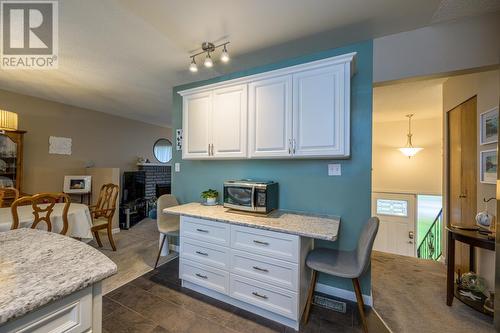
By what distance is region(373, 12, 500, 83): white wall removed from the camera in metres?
1.79

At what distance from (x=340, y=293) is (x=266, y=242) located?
1055mm

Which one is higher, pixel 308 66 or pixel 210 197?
pixel 308 66

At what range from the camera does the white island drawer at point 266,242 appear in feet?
5.41

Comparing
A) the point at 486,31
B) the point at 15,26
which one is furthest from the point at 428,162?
the point at 15,26

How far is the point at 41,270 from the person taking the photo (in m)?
0.79

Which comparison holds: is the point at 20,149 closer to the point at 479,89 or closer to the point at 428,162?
the point at 479,89

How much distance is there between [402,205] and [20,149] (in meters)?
7.16

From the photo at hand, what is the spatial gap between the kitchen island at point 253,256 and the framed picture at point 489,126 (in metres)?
1.74

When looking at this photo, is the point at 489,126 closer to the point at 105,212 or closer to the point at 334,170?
the point at 334,170

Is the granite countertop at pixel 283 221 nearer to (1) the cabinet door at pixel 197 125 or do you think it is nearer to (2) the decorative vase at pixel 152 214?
(1) the cabinet door at pixel 197 125

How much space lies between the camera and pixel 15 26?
1.90 metres

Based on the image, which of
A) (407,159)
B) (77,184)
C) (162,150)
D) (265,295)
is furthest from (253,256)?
(162,150)

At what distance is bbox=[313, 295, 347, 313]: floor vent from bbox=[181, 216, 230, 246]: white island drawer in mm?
1062

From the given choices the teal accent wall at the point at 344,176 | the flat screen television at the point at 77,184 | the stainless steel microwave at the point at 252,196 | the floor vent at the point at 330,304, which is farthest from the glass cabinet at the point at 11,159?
the floor vent at the point at 330,304
